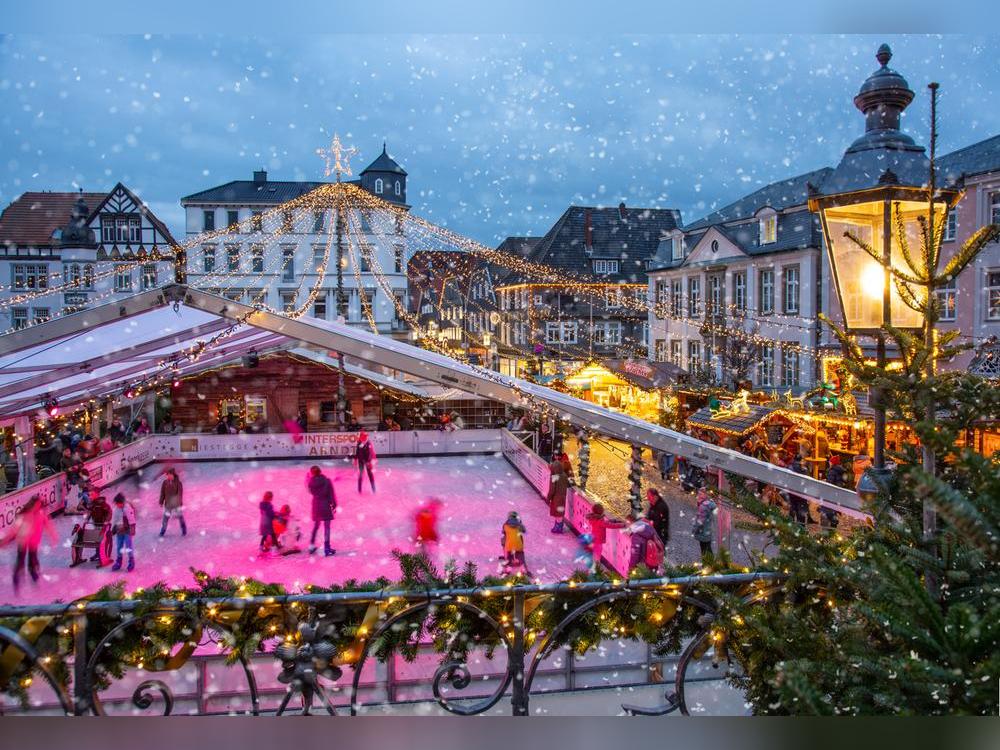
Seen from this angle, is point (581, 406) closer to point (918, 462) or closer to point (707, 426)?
point (918, 462)

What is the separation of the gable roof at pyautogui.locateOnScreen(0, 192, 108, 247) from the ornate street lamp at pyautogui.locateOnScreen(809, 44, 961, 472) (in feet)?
81.6

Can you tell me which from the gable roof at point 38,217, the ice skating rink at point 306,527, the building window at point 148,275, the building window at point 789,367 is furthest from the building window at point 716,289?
the gable roof at point 38,217

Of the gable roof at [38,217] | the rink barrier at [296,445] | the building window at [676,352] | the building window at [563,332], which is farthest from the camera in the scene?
the building window at [563,332]

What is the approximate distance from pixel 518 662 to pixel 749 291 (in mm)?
17211

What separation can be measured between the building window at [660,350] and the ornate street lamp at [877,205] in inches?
704

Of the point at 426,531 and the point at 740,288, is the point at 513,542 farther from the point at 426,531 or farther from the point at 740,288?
the point at 740,288

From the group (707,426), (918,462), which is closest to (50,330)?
(918,462)

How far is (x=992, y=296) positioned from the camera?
33.2ft

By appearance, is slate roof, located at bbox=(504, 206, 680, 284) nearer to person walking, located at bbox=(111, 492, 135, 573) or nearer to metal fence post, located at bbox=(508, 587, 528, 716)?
person walking, located at bbox=(111, 492, 135, 573)

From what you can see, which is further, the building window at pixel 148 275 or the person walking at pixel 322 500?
the building window at pixel 148 275

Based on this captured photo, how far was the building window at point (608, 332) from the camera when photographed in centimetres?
2712

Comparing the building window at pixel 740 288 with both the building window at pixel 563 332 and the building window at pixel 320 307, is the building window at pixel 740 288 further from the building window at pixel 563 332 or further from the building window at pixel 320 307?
the building window at pixel 320 307

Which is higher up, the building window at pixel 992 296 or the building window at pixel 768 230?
the building window at pixel 768 230

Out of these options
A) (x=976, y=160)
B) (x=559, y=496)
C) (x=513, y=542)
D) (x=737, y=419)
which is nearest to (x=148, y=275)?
(x=559, y=496)
